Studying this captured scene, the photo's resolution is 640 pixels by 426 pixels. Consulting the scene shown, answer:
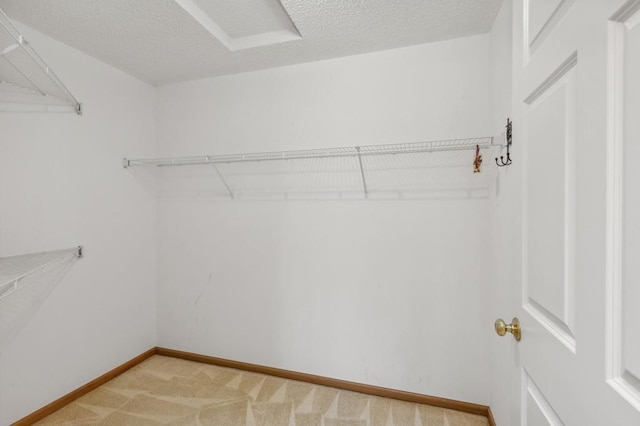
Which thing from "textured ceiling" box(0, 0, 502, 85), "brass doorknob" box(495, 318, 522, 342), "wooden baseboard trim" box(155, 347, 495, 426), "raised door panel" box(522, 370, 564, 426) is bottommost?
"wooden baseboard trim" box(155, 347, 495, 426)

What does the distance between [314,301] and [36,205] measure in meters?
1.82

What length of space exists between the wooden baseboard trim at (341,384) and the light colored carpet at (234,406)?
1.3 inches

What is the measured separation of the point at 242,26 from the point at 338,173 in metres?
1.10

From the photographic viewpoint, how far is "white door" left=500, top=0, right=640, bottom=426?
49 centimetres

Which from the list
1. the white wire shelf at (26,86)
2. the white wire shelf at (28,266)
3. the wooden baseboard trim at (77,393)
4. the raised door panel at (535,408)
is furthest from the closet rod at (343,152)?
the wooden baseboard trim at (77,393)

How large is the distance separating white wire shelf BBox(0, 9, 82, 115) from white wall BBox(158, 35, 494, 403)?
0.77 meters

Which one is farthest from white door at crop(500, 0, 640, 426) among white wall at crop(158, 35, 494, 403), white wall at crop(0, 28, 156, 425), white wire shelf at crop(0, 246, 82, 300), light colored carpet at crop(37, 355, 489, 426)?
white wall at crop(0, 28, 156, 425)

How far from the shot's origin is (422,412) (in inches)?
73.1

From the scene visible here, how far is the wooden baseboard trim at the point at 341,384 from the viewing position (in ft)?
6.10

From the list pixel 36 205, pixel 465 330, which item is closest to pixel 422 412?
pixel 465 330

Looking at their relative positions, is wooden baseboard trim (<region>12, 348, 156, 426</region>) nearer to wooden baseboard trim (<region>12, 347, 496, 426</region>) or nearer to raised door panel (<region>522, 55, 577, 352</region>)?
wooden baseboard trim (<region>12, 347, 496, 426</region>)

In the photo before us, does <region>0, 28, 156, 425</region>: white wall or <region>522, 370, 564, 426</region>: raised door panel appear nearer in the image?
<region>522, 370, 564, 426</region>: raised door panel

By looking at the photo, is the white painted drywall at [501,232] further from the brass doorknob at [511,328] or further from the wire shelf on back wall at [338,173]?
the brass doorknob at [511,328]

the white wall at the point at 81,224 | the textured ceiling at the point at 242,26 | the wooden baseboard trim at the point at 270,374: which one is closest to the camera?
the textured ceiling at the point at 242,26
